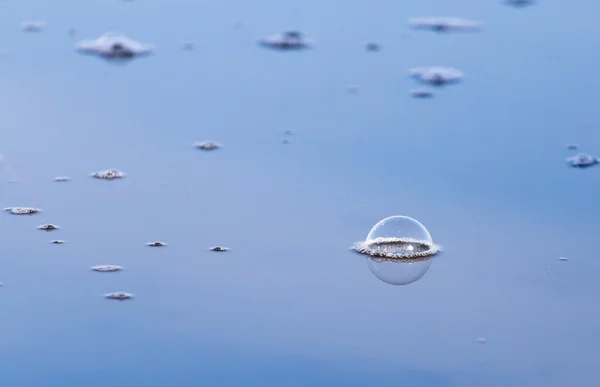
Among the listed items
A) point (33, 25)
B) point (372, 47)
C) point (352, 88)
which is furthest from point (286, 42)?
point (33, 25)

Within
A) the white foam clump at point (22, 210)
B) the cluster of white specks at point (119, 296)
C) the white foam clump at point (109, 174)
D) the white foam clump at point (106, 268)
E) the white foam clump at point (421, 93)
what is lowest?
the cluster of white specks at point (119, 296)

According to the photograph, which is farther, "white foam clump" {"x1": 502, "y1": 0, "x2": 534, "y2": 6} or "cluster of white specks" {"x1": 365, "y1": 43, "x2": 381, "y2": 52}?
"white foam clump" {"x1": 502, "y1": 0, "x2": 534, "y2": 6}

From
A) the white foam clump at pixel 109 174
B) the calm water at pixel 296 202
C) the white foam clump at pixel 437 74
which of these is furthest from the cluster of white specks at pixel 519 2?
the white foam clump at pixel 109 174

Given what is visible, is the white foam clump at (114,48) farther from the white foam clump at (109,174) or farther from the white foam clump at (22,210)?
the white foam clump at (22,210)

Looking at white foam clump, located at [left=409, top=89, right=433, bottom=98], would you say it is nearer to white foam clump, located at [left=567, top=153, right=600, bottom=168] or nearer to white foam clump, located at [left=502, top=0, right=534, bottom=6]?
white foam clump, located at [left=567, top=153, right=600, bottom=168]

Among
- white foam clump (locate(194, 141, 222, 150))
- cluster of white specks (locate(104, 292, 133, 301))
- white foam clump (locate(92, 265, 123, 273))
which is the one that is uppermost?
white foam clump (locate(194, 141, 222, 150))

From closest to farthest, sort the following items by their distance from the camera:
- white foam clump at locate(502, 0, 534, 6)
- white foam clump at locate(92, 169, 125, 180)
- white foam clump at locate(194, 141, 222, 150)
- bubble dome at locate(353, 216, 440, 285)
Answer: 1. bubble dome at locate(353, 216, 440, 285)
2. white foam clump at locate(92, 169, 125, 180)
3. white foam clump at locate(194, 141, 222, 150)
4. white foam clump at locate(502, 0, 534, 6)

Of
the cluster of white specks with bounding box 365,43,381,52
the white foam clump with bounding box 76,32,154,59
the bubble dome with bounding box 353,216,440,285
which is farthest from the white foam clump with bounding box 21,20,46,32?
the bubble dome with bounding box 353,216,440,285
